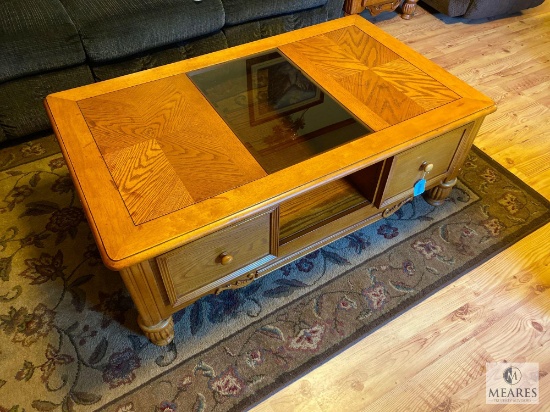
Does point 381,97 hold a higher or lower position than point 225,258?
higher

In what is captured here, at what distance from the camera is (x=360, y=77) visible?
1.25 meters

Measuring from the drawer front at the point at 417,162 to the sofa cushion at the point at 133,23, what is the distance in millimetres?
1052

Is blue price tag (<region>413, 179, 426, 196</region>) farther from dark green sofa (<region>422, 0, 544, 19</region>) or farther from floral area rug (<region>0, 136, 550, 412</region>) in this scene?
dark green sofa (<region>422, 0, 544, 19</region>)

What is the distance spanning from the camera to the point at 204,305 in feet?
3.84

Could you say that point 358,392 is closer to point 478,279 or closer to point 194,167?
point 478,279

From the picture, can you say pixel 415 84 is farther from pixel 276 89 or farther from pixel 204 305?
pixel 204 305

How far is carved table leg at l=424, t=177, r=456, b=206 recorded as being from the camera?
4.54 ft

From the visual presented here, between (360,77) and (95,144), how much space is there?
0.76 metres

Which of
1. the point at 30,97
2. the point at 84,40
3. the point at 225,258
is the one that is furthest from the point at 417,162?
the point at 30,97

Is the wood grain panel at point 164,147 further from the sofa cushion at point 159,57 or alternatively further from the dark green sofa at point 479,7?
the dark green sofa at point 479,7

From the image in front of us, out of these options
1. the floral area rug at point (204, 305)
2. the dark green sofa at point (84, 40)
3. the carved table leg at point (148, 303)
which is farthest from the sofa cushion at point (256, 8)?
the carved table leg at point (148, 303)

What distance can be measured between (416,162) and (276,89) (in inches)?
17.9

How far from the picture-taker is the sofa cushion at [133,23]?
1.53m

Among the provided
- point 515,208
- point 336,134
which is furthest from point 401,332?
point 515,208
